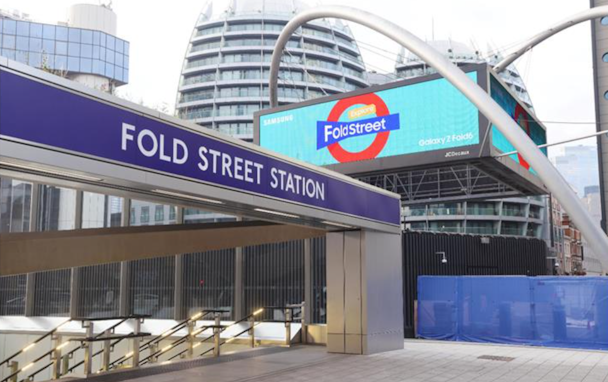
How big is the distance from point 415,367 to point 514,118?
12.0 m

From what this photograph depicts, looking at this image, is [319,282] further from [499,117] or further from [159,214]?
[499,117]

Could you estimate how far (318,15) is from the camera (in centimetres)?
2086

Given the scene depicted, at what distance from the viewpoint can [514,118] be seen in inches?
867

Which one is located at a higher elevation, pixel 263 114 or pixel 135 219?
pixel 263 114

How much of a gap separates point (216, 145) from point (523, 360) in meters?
9.20

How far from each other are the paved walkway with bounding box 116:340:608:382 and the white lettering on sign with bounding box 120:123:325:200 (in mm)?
3551

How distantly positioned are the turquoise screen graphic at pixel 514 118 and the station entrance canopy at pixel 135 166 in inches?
280

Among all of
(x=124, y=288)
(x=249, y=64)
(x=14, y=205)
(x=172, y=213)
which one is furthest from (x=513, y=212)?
(x=14, y=205)

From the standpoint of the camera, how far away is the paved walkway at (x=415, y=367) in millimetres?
11672

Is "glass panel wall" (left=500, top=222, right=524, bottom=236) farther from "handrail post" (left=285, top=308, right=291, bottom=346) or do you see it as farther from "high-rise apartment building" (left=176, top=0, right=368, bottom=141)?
"handrail post" (left=285, top=308, right=291, bottom=346)

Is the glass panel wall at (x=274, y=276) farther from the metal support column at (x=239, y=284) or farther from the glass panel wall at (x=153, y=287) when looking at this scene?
the glass panel wall at (x=153, y=287)

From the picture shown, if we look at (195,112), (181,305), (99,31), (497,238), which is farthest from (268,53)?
(181,305)

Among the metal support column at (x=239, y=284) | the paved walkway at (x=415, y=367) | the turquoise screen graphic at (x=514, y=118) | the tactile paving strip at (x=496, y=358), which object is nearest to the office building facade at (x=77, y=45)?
the metal support column at (x=239, y=284)

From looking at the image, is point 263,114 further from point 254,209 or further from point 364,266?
point 254,209
